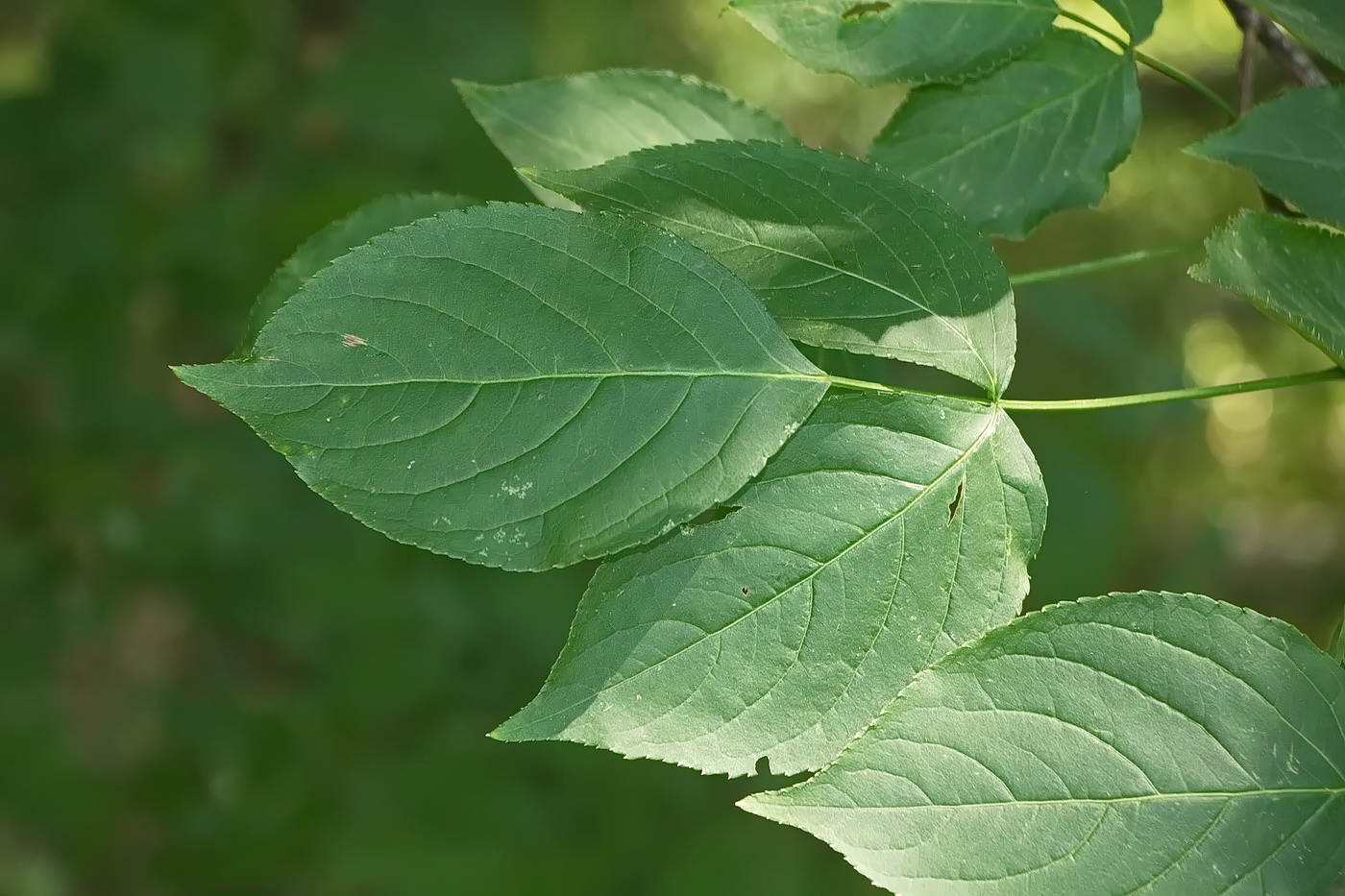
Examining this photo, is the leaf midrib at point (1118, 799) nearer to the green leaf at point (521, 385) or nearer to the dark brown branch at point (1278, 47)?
the green leaf at point (521, 385)

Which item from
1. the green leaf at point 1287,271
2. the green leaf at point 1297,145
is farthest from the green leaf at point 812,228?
the green leaf at point 1297,145

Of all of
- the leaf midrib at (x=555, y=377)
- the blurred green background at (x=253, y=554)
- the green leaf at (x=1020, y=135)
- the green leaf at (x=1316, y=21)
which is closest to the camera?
the leaf midrib at (x=555, y=377)

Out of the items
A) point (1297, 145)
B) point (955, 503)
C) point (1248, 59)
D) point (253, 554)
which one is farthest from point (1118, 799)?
point (253, 554)

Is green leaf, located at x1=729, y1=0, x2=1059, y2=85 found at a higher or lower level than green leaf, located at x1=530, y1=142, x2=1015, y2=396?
higher

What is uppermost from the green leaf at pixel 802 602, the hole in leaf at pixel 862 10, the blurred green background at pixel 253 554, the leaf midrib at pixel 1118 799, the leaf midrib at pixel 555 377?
the hole in leaf at pixel 862 10

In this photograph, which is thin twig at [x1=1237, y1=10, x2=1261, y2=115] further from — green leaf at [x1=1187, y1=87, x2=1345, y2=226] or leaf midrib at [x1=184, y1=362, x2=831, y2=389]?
leaf midrib at [x1=184, y1=362, x2=831, y2=389]

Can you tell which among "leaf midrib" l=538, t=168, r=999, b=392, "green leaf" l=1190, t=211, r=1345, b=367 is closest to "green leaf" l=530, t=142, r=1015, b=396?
"leaf midrib" l=538, t=168, r=999, b=392

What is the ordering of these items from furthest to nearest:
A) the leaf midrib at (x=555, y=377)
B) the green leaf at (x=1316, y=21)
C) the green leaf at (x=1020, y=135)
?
1. the green leaf at (x=1020, y=135)
2. the green leaf at (x=1316, y=21)
3. the leaf midrib at (x=555, y=377)
